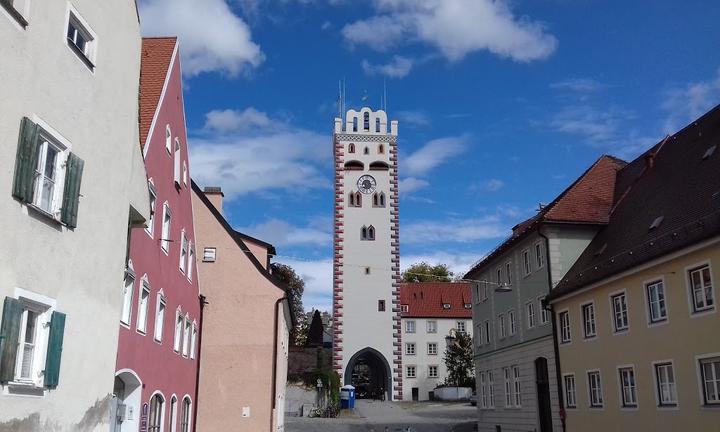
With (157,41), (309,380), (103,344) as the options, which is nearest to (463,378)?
(309,380)

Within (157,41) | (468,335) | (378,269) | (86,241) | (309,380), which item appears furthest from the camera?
(468,335)

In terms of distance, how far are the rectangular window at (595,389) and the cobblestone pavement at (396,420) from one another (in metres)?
11.9

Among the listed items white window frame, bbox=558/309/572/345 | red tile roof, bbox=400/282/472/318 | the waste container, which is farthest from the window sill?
red tile roof, bbox=400/282/472/318

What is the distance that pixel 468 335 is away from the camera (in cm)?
7100

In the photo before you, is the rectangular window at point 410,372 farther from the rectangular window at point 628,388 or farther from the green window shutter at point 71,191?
the green window shutter at point 71,191

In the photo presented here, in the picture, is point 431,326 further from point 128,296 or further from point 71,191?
point 71,191

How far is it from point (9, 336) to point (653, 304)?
19785mm

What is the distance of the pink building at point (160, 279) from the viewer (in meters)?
17.4

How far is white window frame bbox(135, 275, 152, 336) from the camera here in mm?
17766

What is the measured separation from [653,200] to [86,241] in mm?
22584

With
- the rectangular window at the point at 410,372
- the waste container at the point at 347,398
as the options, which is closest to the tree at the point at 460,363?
the rectangular window at the point at 410,372

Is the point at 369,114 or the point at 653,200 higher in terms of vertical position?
the point at 369,114

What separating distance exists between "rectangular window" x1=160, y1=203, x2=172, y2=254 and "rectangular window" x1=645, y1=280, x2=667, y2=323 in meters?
15.0

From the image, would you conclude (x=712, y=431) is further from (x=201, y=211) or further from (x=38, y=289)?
(x=201, y=211)
